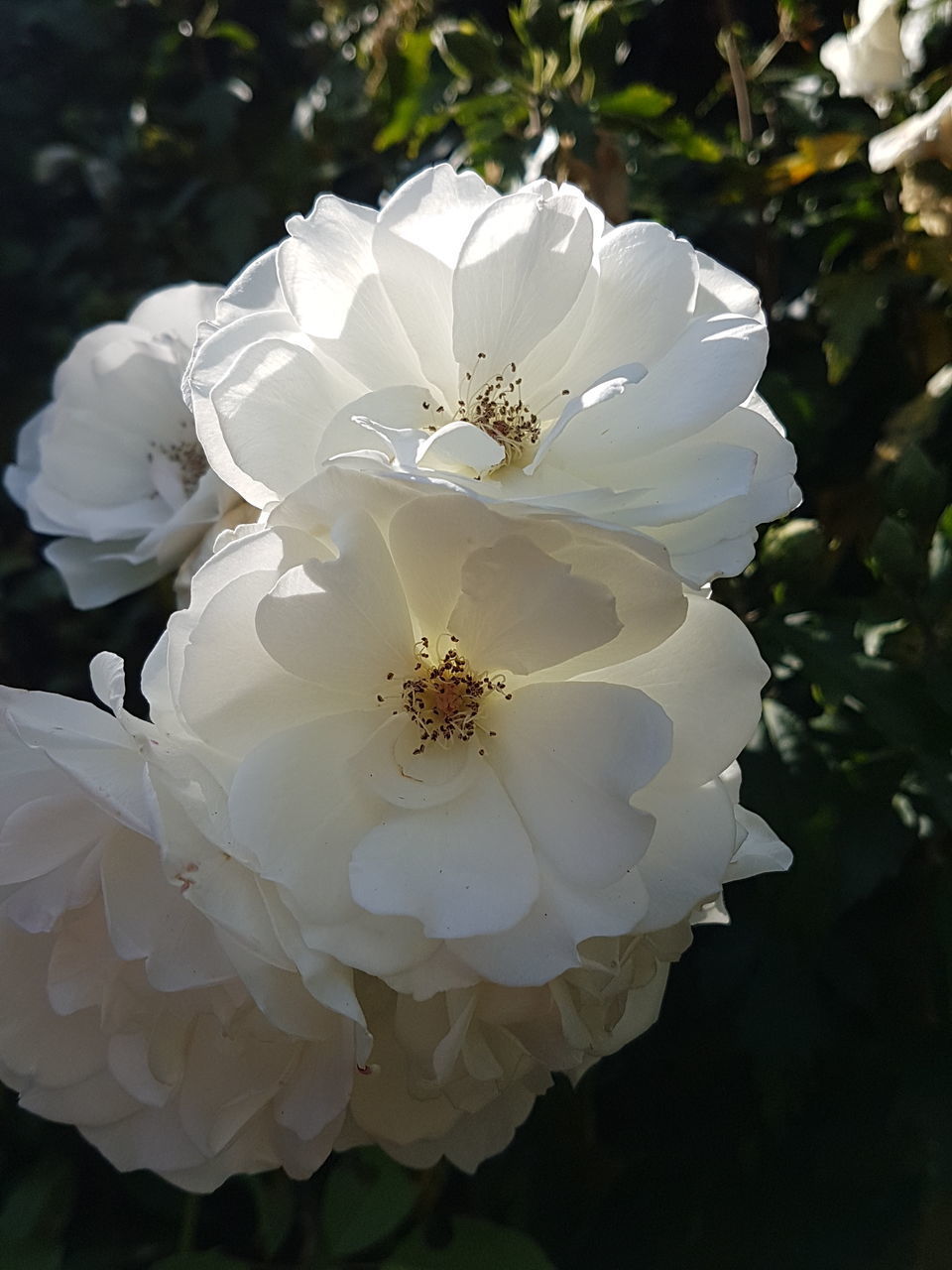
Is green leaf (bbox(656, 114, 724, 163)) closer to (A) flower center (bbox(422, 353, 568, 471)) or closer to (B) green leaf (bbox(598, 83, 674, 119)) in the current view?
(B) green leaf (bbox(598, 83, 674, 119))

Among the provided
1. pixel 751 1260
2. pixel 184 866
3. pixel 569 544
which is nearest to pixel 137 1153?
pixel 184 866

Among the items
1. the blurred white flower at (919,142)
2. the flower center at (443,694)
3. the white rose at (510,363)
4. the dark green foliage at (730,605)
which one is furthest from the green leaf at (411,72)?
the flower center at (443,694)

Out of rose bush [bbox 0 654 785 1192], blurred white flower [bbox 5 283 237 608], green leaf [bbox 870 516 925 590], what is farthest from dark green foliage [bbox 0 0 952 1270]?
rose bush [bbox 0 654 785 1192]

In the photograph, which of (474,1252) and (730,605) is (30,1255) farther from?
(730,605)

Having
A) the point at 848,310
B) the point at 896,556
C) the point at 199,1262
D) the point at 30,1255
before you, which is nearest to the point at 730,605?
the point at 896,556

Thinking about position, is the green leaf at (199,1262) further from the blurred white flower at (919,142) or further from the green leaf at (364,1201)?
the blurred white flower at (919,142)

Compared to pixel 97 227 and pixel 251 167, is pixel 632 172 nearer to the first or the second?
pixel 251 167
